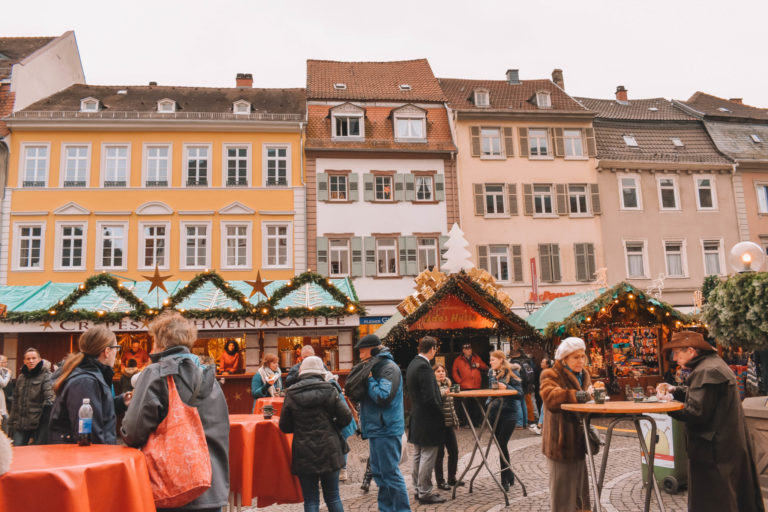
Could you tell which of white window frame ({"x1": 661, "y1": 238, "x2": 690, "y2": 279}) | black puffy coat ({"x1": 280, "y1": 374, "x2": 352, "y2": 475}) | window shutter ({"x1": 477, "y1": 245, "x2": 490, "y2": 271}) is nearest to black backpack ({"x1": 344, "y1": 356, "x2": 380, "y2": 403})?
black puffy coat ({"x1": 280, "y1": 374, "x2": 352, "y2": 475})

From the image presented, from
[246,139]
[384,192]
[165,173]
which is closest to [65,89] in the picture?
[165,173]

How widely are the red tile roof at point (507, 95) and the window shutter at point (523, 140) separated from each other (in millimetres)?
839

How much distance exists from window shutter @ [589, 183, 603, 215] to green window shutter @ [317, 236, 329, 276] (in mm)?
10760

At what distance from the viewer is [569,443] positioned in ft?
17.2

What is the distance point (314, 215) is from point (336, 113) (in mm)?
4285

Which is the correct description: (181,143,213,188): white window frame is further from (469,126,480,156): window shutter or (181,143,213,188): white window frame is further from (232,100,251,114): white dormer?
(469,126,480,156): window shutter

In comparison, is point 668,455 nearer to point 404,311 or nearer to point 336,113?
point 404,311

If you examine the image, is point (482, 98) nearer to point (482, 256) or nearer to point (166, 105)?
point (482, 256)

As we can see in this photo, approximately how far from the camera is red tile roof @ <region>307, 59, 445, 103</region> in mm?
25453

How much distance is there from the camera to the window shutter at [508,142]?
25.0m

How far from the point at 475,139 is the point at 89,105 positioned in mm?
14856

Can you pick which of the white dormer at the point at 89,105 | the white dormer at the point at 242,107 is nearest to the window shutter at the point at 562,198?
the white dormer at the point at 242,107

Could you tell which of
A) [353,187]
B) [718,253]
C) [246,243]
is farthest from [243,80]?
[718,253]

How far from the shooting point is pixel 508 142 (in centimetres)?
2506
